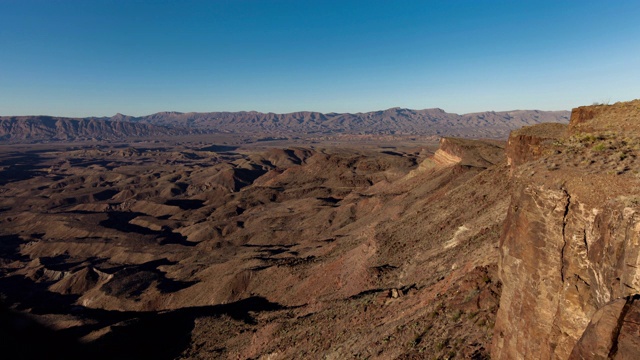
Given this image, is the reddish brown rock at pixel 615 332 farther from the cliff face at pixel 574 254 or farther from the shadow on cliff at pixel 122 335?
the shadow on cliff at pixel 122 335

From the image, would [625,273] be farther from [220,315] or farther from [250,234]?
→ [250,234]

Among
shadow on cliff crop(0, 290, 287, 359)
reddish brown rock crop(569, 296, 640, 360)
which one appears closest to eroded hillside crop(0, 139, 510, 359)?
shadow on cliff crop(0, 290, 287, 359)

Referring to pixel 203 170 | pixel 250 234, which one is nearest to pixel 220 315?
pixel 250 234

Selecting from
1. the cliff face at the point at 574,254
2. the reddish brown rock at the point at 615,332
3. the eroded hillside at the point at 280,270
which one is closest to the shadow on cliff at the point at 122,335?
the eroded hillside at the point at 280,270

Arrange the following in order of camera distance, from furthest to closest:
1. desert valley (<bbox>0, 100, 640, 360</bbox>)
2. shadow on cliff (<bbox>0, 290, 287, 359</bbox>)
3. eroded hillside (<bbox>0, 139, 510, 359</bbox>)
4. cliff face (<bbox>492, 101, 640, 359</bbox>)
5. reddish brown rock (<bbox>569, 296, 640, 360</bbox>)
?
shadow on cliff (<bbox>0, 290, 287, 359</bbox>) → eroded hillside (<bbox>0, 139, 510, 359</bbox>) → desert valley (<bbox>0, 100, 640, 360</bbox>) → cliff face (<bbox>492, 101, 640, 359</bbox>) → reddish brown rock (<bbox>569, 296, 640, 360</bbox>)

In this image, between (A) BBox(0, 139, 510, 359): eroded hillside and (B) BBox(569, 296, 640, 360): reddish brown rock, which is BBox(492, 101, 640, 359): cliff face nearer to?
(B) BBox(569, 296, 640, 360): reddish brown rock

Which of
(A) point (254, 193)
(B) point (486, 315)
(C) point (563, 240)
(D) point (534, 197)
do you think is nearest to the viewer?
(C) point (563, 240)

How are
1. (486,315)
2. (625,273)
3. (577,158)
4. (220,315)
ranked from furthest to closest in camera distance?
(220,315)
(486,315)
(577,158)
(625,273)
